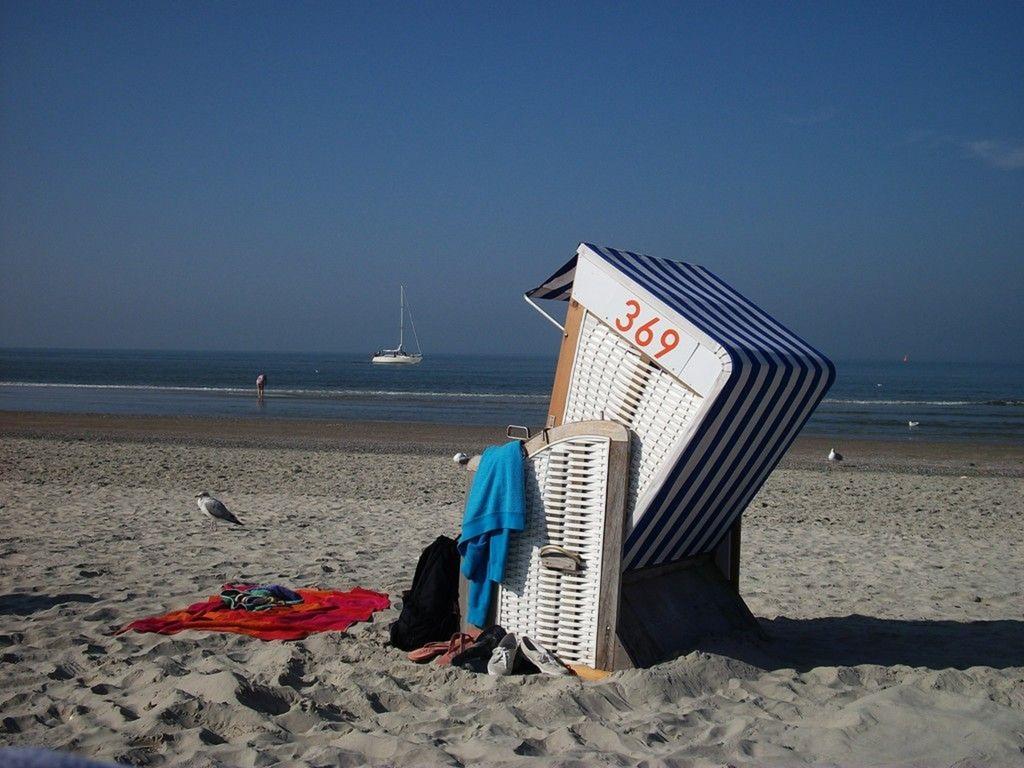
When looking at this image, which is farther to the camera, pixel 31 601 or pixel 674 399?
pixel 31 601

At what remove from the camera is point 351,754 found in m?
3.79

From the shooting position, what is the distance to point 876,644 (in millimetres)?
5875

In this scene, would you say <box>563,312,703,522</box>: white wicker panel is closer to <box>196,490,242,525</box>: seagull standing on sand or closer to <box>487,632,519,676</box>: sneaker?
<box>487,632,519,676</box>: sneaker

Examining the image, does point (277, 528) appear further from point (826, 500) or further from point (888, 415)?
point (888, 415)

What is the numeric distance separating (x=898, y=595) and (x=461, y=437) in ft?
57.3

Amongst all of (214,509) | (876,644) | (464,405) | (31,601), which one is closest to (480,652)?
(876,644)

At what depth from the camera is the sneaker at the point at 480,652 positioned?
504 cm

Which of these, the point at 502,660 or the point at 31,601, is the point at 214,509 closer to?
the point at 31,601


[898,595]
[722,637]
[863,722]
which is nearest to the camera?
[863,722]

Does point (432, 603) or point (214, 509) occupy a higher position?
point (432, 603)

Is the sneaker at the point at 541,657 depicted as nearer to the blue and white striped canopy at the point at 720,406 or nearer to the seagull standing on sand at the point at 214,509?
the blue and white striped canopy at the point at 720,406

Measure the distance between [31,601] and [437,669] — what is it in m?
2.89

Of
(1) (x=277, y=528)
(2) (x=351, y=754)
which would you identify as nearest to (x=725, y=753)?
(2) (x=351, y=754)

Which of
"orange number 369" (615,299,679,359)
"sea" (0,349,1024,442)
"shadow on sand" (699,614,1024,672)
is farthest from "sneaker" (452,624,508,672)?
"sea" (0,349,1024,442)
